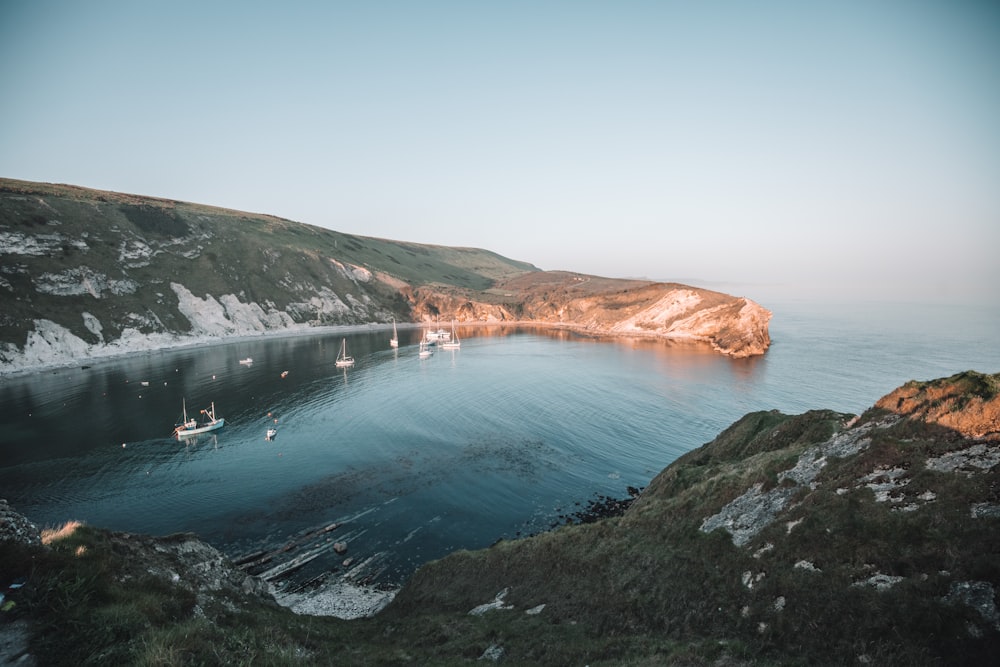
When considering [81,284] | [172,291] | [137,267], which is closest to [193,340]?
[172,291]

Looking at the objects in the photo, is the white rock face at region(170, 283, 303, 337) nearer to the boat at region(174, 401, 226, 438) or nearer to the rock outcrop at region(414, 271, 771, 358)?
the boat at region(174, 401, 226, 438)

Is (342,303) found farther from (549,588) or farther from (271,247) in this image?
(549,588)

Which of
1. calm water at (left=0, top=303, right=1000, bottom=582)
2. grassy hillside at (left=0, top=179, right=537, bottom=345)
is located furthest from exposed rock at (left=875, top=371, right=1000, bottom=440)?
grassy hillside at (left=0, top=179, right=537, bottom=345)

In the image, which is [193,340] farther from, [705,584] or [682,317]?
[682,317]

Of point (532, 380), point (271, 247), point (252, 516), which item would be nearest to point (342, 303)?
point (271, 247)

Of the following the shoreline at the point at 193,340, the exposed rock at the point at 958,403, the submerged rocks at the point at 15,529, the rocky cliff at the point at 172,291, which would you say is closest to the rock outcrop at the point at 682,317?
the rocky cliff at the point at 172,291
